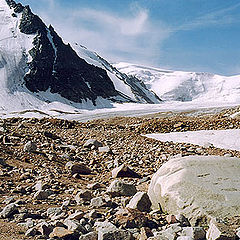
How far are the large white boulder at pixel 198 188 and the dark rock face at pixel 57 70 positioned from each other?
10302cm

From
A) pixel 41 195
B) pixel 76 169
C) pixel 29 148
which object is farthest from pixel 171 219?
pixel 29 148

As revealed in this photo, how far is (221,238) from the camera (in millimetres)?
3801

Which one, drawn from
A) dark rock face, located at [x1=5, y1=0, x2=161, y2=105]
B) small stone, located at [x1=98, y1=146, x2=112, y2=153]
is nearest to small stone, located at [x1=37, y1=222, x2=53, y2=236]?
small stone, located at [x1=98, y1=146, x2=112, y2=153]

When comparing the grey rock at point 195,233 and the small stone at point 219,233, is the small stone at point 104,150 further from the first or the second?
the small stone at point 219,233

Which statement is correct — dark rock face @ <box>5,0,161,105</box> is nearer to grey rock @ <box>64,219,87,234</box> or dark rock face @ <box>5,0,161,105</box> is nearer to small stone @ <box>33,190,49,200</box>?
small stone @ <box>33,190,49,200</box>

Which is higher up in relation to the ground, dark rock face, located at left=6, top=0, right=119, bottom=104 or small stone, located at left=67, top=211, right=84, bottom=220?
dark rock face, located at left=6, top=0, right=119, bottom=104

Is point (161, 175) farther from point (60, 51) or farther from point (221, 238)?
point (60, 51)

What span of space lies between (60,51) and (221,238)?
5315 inches

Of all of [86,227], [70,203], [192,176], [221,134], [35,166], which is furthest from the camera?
[221,134]

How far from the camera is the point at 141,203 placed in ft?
18.2

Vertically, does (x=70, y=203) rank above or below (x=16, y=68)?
below

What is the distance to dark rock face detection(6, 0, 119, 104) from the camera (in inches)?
4313

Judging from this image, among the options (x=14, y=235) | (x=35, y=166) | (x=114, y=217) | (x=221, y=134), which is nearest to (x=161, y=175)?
(x=114, y=217)

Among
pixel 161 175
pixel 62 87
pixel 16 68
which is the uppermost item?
pixel 16 68
